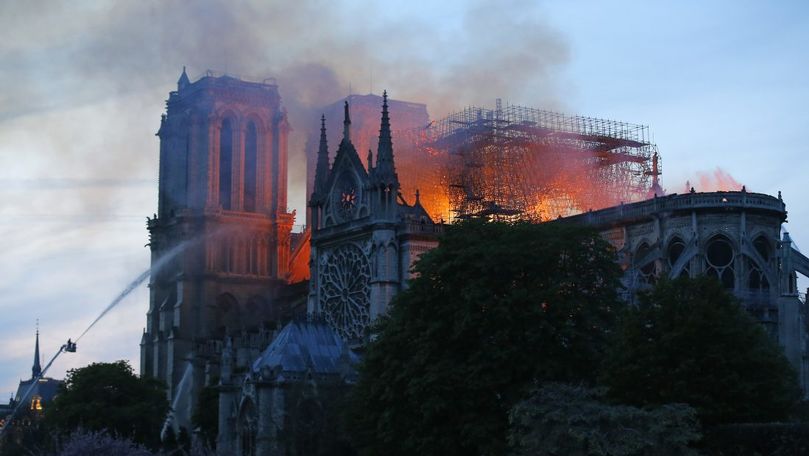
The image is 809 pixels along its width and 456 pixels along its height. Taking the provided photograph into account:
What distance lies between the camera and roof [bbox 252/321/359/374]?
244 ft

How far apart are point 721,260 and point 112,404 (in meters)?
35.6

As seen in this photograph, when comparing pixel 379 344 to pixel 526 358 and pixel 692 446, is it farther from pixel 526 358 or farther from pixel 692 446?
pixel 692 446

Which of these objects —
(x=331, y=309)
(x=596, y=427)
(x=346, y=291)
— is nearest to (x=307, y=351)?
(x=346, y=291)

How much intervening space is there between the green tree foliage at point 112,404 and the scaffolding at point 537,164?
2043cm

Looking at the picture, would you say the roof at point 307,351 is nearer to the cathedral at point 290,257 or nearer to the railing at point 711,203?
the cathedral at point 290,257

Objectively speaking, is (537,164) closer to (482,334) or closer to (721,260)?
(721,260)

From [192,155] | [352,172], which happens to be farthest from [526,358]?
[192,155]

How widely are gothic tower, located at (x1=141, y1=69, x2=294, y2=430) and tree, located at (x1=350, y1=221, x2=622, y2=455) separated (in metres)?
48.7

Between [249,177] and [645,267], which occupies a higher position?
[249,177]

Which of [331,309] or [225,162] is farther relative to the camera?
[225,162]

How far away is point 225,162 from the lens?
112m

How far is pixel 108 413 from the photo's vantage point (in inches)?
3388

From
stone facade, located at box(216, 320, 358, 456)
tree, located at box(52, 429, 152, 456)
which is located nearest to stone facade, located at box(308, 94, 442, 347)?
stone facade, located at box(216, 320, 358, 456)

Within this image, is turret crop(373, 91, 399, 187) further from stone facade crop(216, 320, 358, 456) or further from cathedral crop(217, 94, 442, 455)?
stone facade crop(216, 320, 358, 456)
